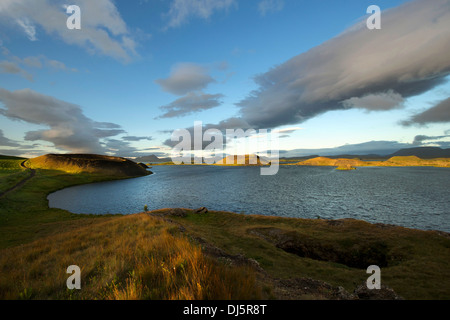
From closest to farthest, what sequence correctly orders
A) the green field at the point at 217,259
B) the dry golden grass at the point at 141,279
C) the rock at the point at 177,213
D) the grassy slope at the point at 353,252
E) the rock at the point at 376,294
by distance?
1. the dry golden grass at the point at 141,279
2. the green field at the point at 217,259
3. the rock at the point at 376,294
4. the grassy slope at the point at 353,252
5. the rock at the point at 177,213

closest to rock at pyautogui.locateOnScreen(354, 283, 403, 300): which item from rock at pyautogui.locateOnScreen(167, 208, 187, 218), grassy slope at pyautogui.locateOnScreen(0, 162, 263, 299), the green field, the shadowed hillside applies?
the green field

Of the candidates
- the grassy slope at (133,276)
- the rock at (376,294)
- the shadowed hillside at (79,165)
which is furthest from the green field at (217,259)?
the shadowed hillside at (79,165)

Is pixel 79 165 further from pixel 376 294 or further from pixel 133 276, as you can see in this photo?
pixel 376 294

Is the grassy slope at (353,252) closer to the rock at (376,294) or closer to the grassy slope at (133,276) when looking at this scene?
the rock at (376,294)

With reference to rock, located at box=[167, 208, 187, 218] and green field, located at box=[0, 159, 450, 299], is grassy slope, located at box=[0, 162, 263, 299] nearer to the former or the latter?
green field, located at box=[0, 159, 450, 299]

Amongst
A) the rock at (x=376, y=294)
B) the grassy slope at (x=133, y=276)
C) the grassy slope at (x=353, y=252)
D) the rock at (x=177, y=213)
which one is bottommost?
the rock at (x=177, y=213)

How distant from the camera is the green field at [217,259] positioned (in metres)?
4.61

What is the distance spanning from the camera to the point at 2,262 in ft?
27.2

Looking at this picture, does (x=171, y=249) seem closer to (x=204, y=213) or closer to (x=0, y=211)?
(x=204, y=213)

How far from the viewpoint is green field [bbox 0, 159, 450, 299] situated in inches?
181
